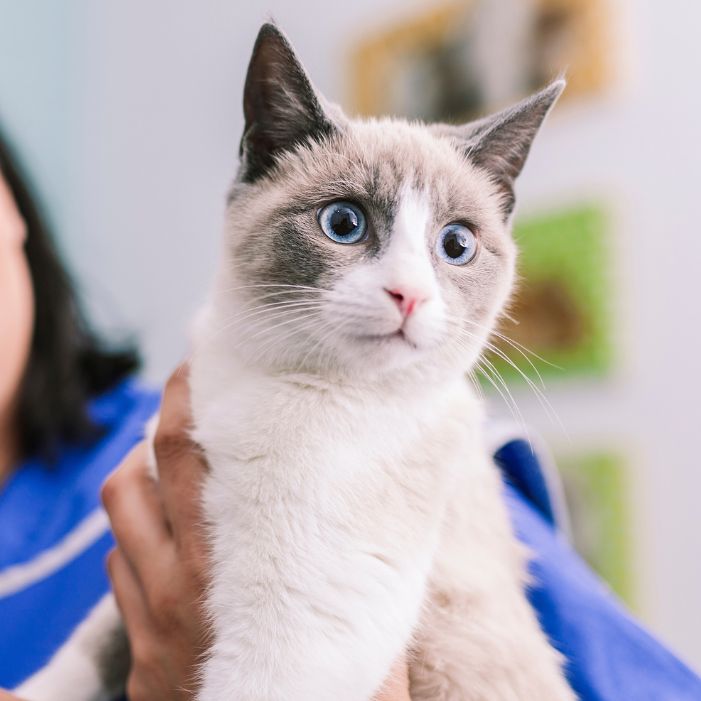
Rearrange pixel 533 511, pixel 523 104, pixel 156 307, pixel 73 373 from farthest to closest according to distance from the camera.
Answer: pixel 156 307, pixel 73 373, pixel 533 511, pixel 523 104

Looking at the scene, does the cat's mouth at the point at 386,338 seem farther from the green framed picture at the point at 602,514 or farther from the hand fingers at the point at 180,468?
the green framed picture at the point at 602,514

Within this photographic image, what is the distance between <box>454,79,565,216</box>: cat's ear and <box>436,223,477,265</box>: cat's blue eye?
0.39 feet

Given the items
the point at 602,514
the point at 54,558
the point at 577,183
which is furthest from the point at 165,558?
the point at 577,183

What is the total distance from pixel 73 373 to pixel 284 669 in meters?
1.18

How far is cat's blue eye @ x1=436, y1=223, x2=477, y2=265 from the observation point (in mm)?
873

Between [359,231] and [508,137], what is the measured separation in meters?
0.27

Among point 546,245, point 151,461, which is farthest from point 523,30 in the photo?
point 151,461

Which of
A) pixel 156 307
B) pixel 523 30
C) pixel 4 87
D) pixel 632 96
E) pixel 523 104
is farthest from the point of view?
pixel 156 307

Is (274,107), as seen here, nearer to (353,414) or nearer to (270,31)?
(270,31)

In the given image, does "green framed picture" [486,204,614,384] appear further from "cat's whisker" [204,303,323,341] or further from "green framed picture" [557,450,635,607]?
"cat's whisker" [204,303,323,341]

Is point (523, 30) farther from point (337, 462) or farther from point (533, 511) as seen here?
point (337, 462)

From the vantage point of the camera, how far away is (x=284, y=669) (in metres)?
Result: 0.70

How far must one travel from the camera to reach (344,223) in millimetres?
831

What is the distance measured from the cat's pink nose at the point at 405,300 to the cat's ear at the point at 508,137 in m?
0.29
